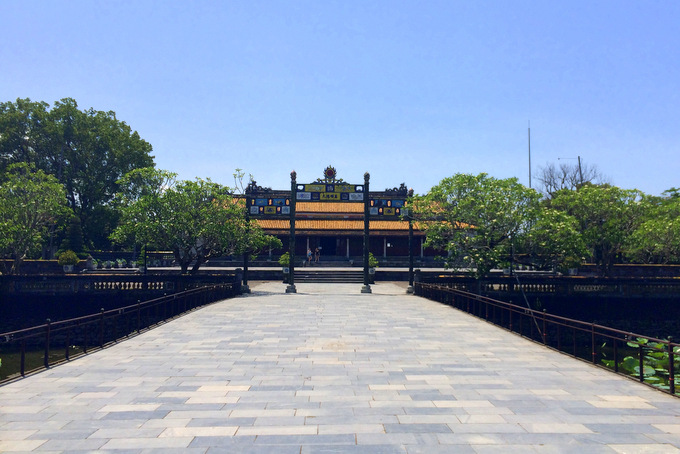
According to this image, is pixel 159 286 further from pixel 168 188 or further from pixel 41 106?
pixel 41 106

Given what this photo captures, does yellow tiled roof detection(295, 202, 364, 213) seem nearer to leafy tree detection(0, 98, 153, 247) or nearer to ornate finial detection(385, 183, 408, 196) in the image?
ornate finial detection(385, 183, 408, 196)

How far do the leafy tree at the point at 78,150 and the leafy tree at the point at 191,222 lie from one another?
72.5ft

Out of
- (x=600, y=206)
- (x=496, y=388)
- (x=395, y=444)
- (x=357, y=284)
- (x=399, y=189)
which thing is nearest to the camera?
(x=395, y=444)

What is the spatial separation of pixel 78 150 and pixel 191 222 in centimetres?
2710

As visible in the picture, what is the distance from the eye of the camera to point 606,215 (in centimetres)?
2953

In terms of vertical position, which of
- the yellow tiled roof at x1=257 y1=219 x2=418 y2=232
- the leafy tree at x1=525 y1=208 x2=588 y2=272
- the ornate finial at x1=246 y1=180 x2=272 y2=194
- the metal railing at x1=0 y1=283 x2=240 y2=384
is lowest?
the metal railing at x1=0 y1=283 x2=240 y2=384

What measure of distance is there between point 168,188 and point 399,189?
26727mm

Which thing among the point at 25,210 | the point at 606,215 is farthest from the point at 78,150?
the point at 606,215

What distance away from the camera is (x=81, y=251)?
39188mm

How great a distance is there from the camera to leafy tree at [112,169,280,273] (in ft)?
83.6

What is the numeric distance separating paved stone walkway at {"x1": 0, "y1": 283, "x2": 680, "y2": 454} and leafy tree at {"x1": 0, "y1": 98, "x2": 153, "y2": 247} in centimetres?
3896

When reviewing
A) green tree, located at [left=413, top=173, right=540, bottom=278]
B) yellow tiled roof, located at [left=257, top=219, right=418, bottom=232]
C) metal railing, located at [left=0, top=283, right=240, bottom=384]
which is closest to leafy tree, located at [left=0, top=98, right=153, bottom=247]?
yellow tiled roof, located at [left=257, top=219, right=418, bottom=232]

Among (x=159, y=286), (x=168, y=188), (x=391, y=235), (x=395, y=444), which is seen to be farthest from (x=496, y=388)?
(x=391, y=235)

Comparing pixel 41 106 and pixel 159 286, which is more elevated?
pixel 41 106
